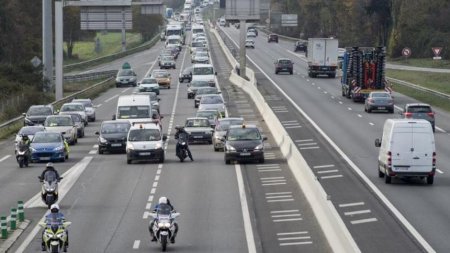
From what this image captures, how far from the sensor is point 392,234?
2753 centimetres

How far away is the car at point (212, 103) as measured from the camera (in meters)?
65.5

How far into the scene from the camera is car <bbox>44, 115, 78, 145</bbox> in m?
54.6

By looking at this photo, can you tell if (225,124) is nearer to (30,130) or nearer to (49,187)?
(30,130)

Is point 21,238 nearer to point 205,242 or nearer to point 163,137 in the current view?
point 205,242

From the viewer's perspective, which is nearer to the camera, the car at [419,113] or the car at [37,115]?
the car at [419,113]

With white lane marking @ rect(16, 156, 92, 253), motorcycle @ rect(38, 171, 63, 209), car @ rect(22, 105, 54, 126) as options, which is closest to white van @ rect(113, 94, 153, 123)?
car @ rect(22, 105, 54, 126)

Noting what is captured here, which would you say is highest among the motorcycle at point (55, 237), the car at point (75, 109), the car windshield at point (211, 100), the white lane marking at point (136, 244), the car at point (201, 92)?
the motorcycle at point (55, 237)

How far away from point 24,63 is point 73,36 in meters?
74.7

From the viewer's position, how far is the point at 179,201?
35.0 meters

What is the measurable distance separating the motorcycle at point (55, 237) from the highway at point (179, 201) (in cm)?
172

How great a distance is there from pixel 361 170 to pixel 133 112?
17.7 meters

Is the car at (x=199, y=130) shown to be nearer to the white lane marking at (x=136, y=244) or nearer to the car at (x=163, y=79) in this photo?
the white lane marking at (x=136, y=244)

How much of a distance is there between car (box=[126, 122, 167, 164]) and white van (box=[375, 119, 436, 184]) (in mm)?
11407

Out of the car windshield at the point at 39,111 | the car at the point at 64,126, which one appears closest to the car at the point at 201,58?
the car windshield at the point at 39,111
